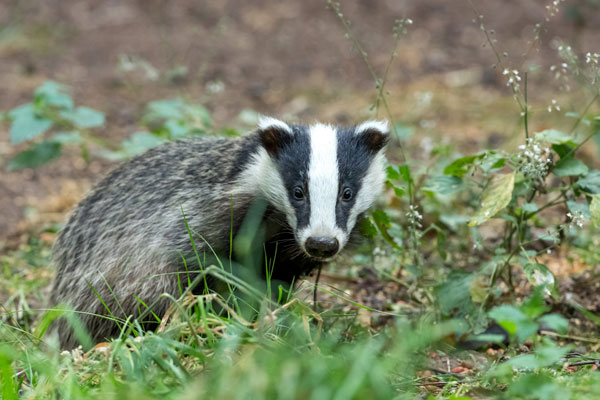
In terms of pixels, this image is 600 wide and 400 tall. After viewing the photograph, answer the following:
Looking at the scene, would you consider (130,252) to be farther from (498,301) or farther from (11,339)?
(498,301)

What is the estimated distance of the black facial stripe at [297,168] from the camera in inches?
126

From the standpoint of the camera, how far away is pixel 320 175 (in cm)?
321

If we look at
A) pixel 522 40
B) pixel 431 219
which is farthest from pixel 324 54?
pixel 431 219

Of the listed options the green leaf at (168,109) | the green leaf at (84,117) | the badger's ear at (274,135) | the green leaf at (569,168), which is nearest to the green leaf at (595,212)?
the green leaf at (569,168)

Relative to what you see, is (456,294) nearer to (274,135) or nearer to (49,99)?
(274,135)

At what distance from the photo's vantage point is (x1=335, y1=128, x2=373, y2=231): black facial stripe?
128 inches

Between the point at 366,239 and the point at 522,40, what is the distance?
4.93 metres

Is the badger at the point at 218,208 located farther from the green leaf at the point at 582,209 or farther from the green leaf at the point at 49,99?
the green leaf at the point at 49,99

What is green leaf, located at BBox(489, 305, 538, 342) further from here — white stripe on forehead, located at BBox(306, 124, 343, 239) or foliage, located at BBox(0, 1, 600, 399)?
white stripe on forehead, located at BBox(306, 124, 343, 239)

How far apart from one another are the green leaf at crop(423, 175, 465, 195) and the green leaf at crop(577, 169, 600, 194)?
518mm

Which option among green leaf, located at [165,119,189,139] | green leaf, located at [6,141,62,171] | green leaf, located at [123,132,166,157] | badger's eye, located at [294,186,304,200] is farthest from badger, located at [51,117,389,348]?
green leaf, located at [6,141,62,171]

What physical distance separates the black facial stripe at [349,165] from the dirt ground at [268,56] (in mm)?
2938

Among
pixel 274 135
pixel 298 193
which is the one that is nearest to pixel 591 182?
pixel 298 193

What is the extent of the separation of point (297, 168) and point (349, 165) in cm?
25
